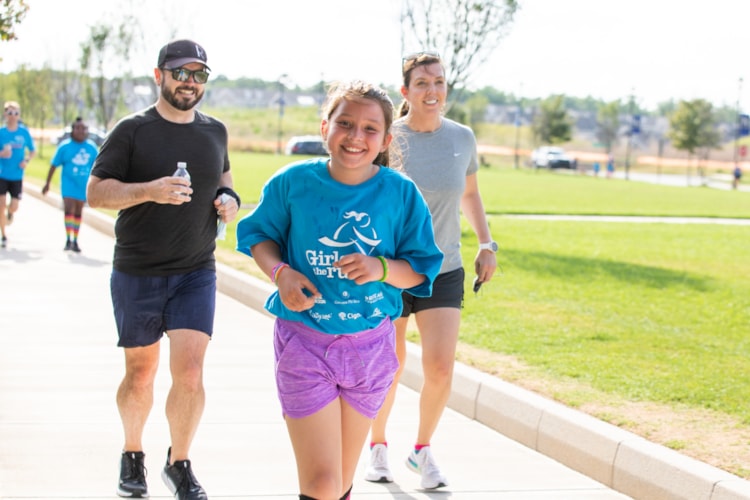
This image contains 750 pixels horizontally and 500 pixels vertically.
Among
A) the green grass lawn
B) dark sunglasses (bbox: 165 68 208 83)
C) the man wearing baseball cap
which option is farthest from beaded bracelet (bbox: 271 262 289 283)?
the green grass lawn

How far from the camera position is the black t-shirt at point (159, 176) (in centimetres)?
517

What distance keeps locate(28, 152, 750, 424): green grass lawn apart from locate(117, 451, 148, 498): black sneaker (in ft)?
10.0

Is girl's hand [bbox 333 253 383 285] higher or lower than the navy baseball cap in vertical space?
lower

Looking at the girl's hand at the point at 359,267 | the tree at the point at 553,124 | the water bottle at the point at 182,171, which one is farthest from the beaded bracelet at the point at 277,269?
the tree at the point at 553,124

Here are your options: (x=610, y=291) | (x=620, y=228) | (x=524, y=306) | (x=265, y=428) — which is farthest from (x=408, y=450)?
(x=620, y=228)

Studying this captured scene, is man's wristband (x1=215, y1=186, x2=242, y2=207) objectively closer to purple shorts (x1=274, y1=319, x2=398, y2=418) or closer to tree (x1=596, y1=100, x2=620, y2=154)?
purple shorts (x1=274, y1=319, x2=398, y2=418)

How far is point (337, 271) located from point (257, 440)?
2.94 meters

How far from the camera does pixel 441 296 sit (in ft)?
18.9

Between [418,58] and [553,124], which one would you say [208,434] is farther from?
[553,124]

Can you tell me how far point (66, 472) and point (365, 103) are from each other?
9.43ft

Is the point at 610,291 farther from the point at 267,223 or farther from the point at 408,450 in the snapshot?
the point at 267,223

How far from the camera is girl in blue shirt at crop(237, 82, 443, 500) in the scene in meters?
3.96

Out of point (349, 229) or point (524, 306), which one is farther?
point (524, 306)

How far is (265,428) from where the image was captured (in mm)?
6965
